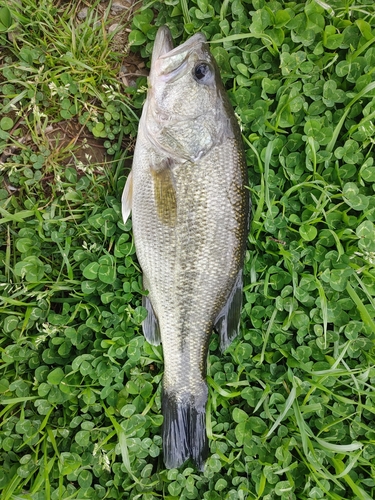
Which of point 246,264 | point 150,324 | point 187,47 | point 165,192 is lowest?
point 150,324

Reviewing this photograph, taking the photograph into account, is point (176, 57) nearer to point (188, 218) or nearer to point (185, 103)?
point (185, 103)

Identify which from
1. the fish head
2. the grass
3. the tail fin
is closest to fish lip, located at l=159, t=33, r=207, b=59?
the fish head

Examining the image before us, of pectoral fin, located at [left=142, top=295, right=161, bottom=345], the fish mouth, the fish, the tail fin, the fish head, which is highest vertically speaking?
the fish mouth

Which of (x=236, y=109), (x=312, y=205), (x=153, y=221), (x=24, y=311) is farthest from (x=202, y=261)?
(x=24, y=311)

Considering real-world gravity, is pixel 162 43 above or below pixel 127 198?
above

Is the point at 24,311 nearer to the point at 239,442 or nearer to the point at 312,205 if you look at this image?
the point at 239,442

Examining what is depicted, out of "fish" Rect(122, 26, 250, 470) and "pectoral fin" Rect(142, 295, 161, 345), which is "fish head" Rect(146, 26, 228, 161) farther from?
"pectoral fin" Rect(142, 295, 161, 345)

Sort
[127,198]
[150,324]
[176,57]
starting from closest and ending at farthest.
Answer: [176,57] < [127,198] < [150,324]

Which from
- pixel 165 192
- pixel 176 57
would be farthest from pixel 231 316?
pixel 176 57
